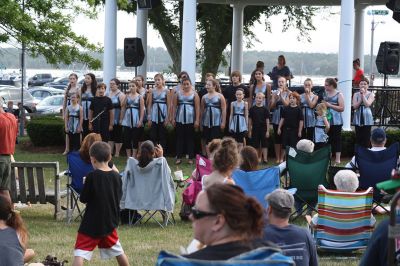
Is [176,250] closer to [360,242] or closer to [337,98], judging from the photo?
[360,242]

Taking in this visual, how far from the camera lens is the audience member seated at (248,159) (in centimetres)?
1016

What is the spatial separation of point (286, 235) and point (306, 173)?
5.66m

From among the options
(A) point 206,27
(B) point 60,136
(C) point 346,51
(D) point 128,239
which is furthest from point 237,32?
(D) point 128,239

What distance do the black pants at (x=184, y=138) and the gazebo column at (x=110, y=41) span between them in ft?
15.1

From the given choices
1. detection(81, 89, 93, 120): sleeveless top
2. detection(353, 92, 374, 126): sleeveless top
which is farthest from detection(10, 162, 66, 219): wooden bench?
detection(353, 92, 374, 126): sleeveless top

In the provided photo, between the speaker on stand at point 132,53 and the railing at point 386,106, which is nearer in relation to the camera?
the railing at point 386,106

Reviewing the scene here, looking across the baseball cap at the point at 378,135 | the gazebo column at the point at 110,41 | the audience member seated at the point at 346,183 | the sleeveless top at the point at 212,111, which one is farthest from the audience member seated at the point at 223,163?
the gazebo column at the point at 110,41

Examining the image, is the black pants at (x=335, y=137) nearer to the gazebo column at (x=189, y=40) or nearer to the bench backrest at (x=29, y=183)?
the gazebo column at (x=189, y=40)

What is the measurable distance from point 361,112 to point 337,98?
2.65 ft

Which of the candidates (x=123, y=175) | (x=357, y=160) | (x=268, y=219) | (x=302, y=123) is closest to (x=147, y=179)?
(x=123, y=175)

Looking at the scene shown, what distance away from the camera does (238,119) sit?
18.3m

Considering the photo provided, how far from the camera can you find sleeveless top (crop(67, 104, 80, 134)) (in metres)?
19.1

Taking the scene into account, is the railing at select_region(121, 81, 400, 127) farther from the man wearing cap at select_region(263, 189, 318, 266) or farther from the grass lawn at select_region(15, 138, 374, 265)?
the man wearing cap at select_region(263, 189, 318, 266)

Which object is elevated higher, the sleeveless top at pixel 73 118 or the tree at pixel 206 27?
the tree at pixel 206 27
